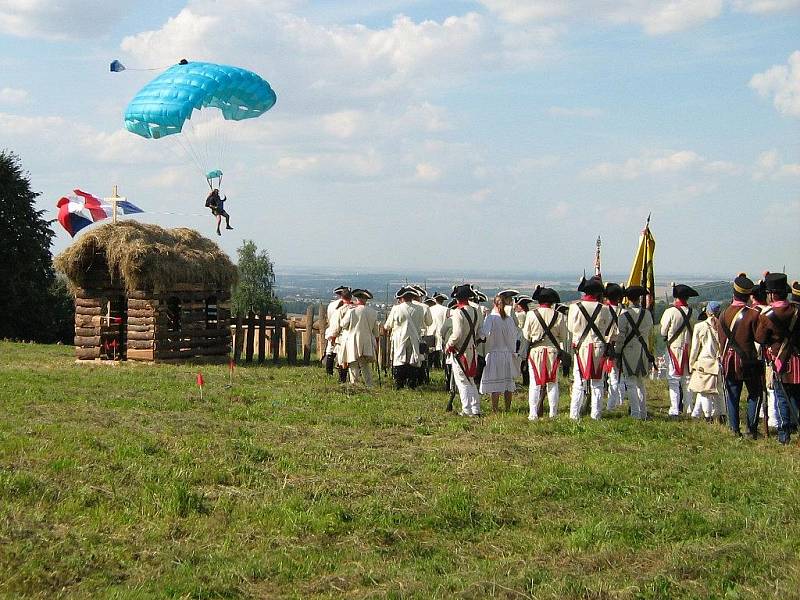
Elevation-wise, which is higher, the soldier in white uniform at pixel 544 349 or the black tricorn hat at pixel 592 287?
the black tricorn hat at pixel 592 287

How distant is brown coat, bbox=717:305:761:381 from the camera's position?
1209 centimetres

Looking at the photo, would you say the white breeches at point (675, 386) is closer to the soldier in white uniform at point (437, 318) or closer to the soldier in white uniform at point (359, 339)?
the soldier in white uniform at point (437, 318)

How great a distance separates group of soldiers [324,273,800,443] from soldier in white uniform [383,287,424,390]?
190 cm

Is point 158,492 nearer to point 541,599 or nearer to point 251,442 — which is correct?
point 251,442

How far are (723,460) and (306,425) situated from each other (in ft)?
16.5

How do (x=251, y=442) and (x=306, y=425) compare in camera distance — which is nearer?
(x=251, y=442)

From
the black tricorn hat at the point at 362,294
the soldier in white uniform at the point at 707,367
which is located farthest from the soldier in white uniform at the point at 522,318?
the black tricorn hat at the point at 362,294

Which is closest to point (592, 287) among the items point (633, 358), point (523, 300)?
point (633, 358)

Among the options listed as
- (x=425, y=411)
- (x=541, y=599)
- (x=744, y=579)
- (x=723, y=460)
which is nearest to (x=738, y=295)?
(x=723, y=460)

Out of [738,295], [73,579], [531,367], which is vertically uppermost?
[738,295]

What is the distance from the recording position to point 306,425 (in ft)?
41.1

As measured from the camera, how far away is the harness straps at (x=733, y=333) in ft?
40.0

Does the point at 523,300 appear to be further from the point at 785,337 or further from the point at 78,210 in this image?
the point at 78,210

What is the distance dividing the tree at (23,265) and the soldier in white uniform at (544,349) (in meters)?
27.5
